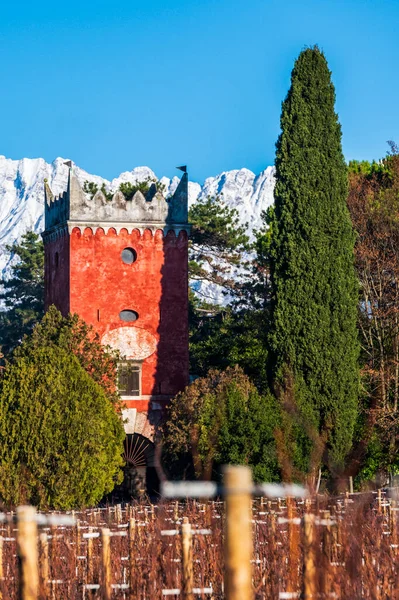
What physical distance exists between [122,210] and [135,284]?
2061 millimetres

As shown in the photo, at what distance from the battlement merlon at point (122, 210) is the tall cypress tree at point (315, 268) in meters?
4.34

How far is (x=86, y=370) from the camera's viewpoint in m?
27.5

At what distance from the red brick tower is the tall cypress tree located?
4384 mm

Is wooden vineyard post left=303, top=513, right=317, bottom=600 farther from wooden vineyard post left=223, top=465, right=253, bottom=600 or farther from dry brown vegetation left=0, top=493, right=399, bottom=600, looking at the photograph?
wooden vineyard post left=223, top=465, right=253, bottom=600

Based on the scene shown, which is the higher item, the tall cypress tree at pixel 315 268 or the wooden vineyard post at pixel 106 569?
the tall cypress tree at pixel 315 268

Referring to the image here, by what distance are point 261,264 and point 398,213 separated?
936 centimetres

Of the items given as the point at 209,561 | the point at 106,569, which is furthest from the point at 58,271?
the point at 106,569

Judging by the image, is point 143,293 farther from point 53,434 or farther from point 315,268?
point 53,434

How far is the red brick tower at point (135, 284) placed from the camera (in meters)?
29.6

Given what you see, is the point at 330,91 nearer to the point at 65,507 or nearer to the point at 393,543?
the point at 65,507

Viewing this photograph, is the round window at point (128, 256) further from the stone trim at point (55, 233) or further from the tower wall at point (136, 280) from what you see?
the stone trim at point (55, 233)

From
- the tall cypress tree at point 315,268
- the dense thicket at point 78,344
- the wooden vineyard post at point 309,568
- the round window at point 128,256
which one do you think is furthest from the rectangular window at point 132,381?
the wooden vineyard post at point 309,568

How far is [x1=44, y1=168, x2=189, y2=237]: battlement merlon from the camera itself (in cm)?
3014

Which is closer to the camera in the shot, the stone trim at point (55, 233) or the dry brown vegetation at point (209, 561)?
the dry brown vegetation at point (209, 561)
